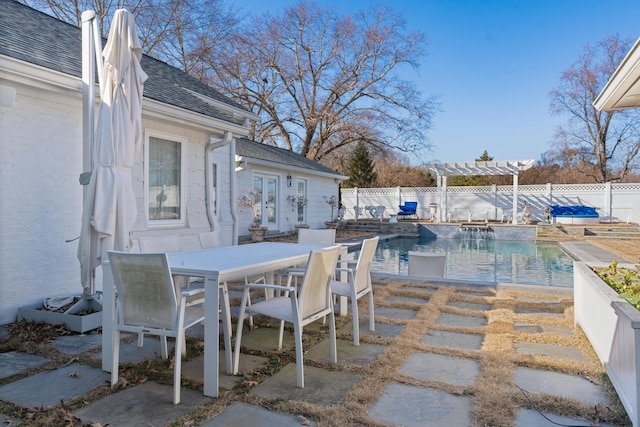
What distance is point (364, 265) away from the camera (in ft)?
13.1

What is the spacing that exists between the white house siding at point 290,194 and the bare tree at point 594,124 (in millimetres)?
15895

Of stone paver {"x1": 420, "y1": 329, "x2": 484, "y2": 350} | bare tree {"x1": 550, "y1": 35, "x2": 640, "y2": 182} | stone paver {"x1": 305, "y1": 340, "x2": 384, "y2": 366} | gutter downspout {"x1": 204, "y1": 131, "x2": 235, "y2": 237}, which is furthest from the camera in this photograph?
bare tree {"x1": 550, "y1": 35, "x2": 640, "y2": 182}

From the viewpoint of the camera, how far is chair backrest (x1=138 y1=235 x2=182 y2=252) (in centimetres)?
367

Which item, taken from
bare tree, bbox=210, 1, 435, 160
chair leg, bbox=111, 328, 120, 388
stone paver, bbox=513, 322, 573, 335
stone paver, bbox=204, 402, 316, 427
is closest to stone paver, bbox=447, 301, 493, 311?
stone paver, bbox=513, 322, 573, 335

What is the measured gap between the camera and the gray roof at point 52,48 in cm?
Result: 427

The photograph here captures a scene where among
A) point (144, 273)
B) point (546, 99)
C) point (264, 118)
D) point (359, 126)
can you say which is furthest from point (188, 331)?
point (546, 99)

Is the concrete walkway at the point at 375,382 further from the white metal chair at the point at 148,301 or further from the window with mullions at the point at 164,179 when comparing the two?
the window with mullions at the point at 164,179

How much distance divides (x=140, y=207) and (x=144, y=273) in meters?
3.18

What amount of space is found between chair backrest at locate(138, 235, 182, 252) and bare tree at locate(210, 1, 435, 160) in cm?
1790

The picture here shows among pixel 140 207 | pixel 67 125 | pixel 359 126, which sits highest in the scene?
pixel 359 126

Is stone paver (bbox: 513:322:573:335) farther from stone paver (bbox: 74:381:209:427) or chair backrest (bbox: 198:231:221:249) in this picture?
chair backrest (bbox: 198:231:221:249)

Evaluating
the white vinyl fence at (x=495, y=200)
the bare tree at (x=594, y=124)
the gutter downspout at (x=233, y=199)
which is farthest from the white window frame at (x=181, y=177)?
the bare tree at (x=594, y=124)

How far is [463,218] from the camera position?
21500 millimetres

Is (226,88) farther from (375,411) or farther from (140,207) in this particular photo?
(375,411)
